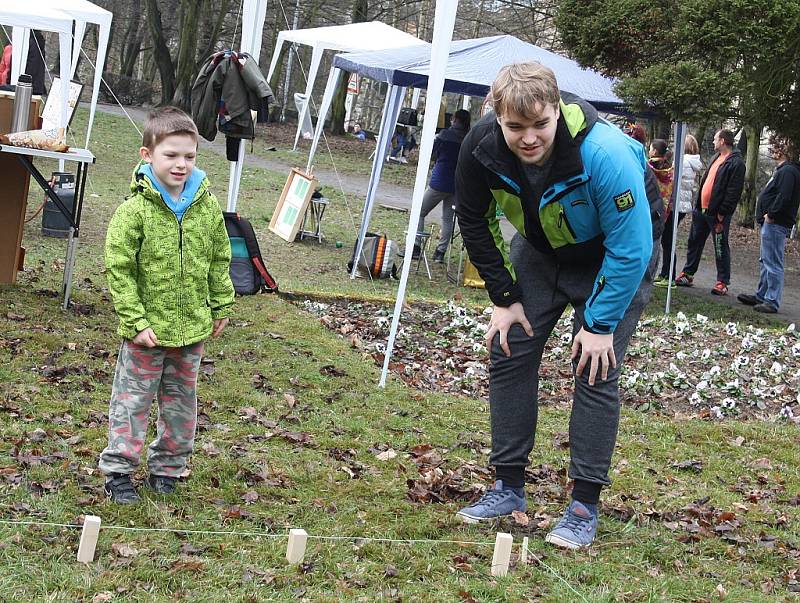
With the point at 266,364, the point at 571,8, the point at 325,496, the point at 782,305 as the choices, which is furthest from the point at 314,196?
the point at 325,496

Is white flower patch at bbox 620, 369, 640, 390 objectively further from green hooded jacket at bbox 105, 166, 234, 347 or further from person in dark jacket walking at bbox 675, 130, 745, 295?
person in dark jacket walking at bbox 675, 130, 745, 295

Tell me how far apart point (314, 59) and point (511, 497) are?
19.3 meters

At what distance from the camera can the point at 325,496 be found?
184 inches

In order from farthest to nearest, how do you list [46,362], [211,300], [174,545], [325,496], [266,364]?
[266,364] → [46,362] → [325,496] → [211,300] → [174,545]

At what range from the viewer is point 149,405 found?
4.26m

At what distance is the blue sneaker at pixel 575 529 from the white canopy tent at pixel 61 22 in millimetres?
7329

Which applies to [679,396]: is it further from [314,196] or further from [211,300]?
[314,196]

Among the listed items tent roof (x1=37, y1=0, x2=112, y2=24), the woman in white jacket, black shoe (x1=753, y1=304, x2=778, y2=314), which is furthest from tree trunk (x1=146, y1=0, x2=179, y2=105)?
black shoe (x1=753, y1=304, x2=778, y2=314)

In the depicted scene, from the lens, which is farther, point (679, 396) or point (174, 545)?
point (679, 396)

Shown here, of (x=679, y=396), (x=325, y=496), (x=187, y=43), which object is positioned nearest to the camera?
(x=325, y=496)

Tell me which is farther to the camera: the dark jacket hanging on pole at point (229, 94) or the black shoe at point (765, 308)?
the black shoe at point (765, 308)

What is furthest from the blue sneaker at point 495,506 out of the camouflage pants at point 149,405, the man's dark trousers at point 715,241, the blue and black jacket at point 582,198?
the man's dark trousers at point 715,241

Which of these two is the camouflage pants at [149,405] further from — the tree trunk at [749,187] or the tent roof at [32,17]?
the tree trunk at [749,187]

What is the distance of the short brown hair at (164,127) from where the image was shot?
4055 millimetres
